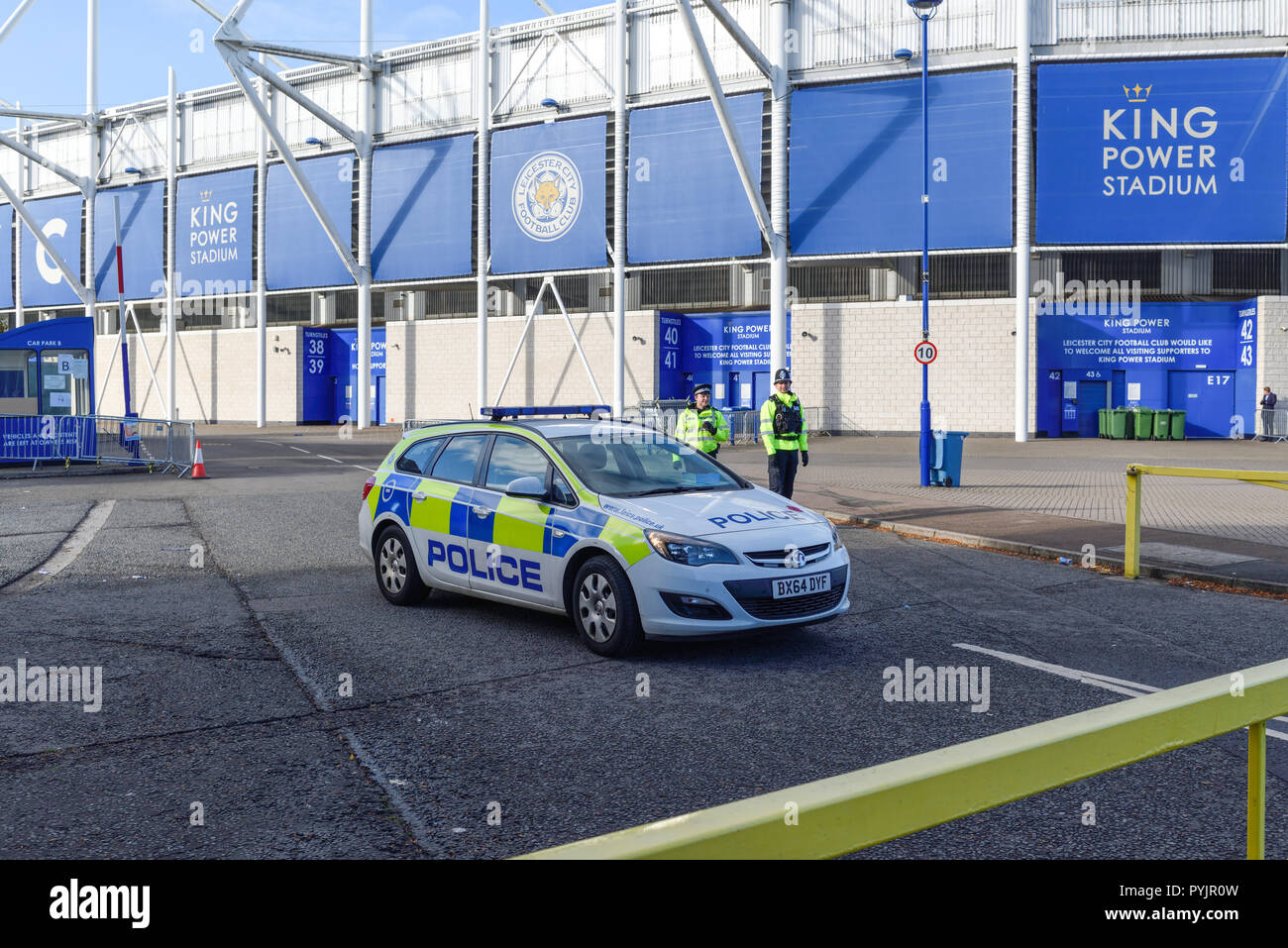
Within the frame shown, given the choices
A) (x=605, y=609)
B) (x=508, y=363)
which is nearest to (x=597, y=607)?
(x=605, y=609)

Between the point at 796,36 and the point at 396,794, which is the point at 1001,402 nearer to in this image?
the point at 796,36

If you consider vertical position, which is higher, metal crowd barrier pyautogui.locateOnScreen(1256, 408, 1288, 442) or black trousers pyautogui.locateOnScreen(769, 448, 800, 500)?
metal crowd barrier pyautogui.locateOnScreen(1256, 408, 1288, 442)

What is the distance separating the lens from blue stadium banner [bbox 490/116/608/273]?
137ft

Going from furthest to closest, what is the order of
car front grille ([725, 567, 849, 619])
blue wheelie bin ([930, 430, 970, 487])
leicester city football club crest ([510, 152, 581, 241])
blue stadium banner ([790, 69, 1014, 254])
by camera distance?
leicester city football club crest ([510, 152, 581, 241]) → blue stadium banner ([790, 69, 1014, 254]) → blue wheelie bin ([930, 430, 970, 487]) → car front grille ([725, 567, 849, 619])

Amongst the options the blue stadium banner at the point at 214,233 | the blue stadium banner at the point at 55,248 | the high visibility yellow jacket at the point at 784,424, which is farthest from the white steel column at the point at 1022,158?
the blue stadium banner at the point at 55,248

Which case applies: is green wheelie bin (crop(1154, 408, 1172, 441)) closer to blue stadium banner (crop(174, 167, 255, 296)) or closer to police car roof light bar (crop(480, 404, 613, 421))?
police car roof light bar (crop(480, 404, 613, 421))

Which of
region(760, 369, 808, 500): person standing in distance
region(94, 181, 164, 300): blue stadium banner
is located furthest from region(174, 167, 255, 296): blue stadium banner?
region(760, 369, 808, 500): person standing in distance

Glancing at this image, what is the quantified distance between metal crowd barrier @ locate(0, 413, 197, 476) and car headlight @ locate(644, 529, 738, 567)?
60.9 ft

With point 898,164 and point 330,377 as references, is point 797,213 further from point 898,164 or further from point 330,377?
point 330,377

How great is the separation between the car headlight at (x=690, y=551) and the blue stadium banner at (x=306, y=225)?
42.7 metres
